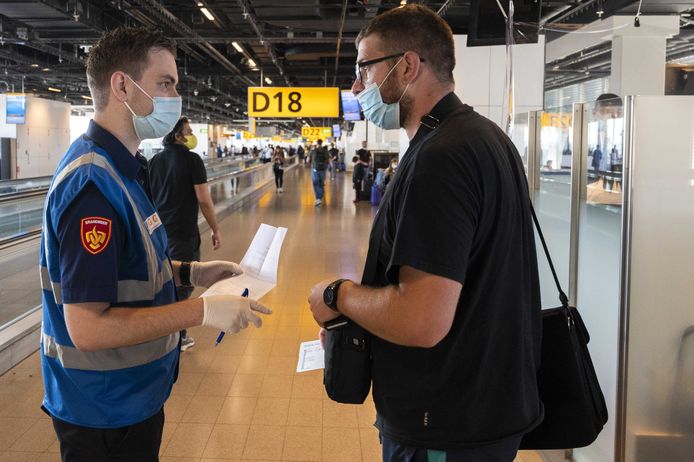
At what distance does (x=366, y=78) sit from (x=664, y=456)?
2.26 m

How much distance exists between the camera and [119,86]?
166 cm

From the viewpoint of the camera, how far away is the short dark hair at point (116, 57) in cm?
165

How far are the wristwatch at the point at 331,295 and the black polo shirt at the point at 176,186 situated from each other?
3323mm

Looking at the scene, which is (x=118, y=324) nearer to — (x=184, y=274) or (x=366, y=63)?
(x=184, y=274)

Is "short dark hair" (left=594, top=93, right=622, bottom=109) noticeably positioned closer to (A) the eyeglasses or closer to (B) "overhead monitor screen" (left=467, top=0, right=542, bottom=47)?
(A) the eyeglasses

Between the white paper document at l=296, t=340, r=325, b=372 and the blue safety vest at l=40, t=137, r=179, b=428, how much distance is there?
0.43m

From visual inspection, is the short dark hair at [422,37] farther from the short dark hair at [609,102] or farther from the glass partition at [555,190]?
the glass partition at [555,190]

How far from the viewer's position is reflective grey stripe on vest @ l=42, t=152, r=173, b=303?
1507 mm

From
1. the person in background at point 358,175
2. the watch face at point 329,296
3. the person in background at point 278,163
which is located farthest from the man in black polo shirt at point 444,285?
the person in background at point 278,163

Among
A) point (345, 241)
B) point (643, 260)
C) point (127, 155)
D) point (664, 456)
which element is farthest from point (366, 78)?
point (345, 241)

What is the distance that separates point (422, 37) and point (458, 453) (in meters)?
1.00

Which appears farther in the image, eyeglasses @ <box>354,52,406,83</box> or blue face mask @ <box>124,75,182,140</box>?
blue face mask @ <box>124,75,182,140</box>

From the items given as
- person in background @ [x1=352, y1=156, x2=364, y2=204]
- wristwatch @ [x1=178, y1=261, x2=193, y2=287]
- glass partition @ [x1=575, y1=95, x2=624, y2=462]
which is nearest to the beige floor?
glass partition @ [x1=575, y1=95, x2=624, y2=462]

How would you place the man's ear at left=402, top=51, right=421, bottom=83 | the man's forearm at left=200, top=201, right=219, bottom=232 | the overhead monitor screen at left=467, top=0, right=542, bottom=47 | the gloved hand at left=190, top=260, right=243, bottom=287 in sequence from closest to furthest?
the man's ear at left=402, top=51, right=421, bottom=83 < the gloved hand at left=190, top=260, right=243, bottom=287 < the man's forearm at left=200, top=201, right=219, bottom=232 < the overhead monitor screen at left=467, top=0, right=542, bottom=47
